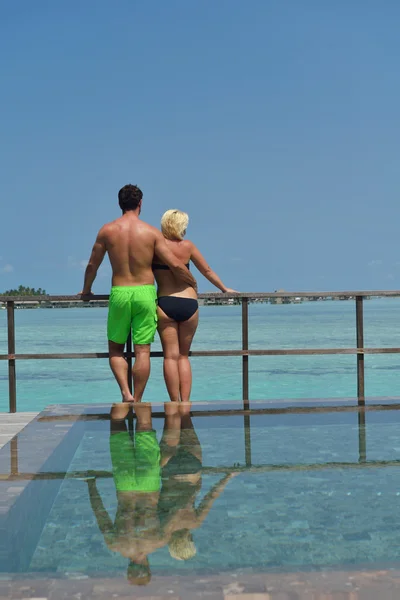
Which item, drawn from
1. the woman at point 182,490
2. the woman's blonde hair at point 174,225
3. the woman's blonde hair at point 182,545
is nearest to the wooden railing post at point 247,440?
the woman at point 182,490

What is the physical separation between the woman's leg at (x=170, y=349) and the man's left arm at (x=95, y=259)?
517 millimetres

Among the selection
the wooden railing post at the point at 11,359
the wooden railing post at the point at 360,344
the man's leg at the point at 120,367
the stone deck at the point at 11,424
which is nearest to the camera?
the stone deck at the point at 11,424

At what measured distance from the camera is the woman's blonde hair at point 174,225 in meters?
5.41

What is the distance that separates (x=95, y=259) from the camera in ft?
17.6

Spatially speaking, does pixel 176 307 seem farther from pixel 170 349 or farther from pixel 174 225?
pixel 174 225

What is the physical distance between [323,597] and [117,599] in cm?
44

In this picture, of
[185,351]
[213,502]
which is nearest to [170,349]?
[185,351]

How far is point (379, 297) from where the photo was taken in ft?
20.1

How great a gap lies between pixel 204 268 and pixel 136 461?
2.64 metres

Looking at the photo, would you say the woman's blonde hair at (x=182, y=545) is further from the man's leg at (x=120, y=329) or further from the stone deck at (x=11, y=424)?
the man's leg at (x=120, y=329)

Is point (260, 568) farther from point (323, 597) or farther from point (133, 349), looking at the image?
point (133, 349)

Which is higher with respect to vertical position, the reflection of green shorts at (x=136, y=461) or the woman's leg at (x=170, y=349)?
the woman's leg at (x=170, y=349)

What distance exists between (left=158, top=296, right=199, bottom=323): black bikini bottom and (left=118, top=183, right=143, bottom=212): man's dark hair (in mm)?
657

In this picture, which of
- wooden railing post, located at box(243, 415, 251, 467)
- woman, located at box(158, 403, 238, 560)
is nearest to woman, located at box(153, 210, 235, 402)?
wooden railing post, located at box(243, 415, 251, 467)
